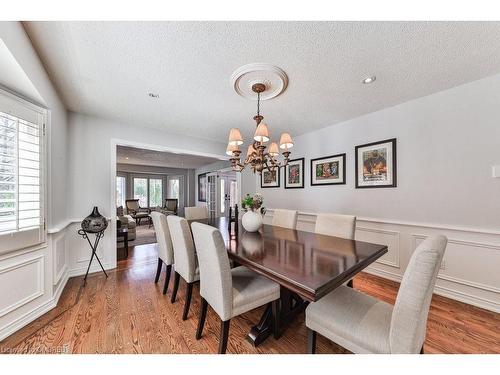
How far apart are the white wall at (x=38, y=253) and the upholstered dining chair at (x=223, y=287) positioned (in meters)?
1.56

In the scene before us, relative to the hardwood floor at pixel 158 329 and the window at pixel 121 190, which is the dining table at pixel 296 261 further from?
the window at pixel 121 190

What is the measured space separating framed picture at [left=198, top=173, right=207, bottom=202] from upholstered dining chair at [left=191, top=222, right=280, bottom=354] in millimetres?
6547

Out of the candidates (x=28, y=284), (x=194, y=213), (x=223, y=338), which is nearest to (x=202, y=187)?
(x=194, y=213)

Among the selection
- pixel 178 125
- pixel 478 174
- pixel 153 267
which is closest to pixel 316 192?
pixel 478 174

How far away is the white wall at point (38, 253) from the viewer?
1.41 m

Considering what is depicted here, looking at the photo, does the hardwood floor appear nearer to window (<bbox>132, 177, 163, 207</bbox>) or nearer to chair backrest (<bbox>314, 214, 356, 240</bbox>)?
chair backrest (<bbox>314, 214, 356, 240</bbox>)

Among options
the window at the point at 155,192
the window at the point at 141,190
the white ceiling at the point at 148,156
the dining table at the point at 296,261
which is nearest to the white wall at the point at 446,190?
the dining table at the point at 296,261

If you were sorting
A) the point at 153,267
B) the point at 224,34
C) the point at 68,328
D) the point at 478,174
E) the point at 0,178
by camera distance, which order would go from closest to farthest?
the point at 224,34, the point at 0,178, the point at 68,328, the point at 478,174, the point at 153,267

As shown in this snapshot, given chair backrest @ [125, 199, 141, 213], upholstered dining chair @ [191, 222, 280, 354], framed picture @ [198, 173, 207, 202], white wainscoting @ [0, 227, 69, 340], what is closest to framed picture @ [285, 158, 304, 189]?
upholstered dining chair @ [191, 222, 280, 354]

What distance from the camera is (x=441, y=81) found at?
2.00m

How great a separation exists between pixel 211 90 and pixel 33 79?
1458 millimetres

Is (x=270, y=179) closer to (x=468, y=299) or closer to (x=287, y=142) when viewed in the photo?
(x=287, y=142)
